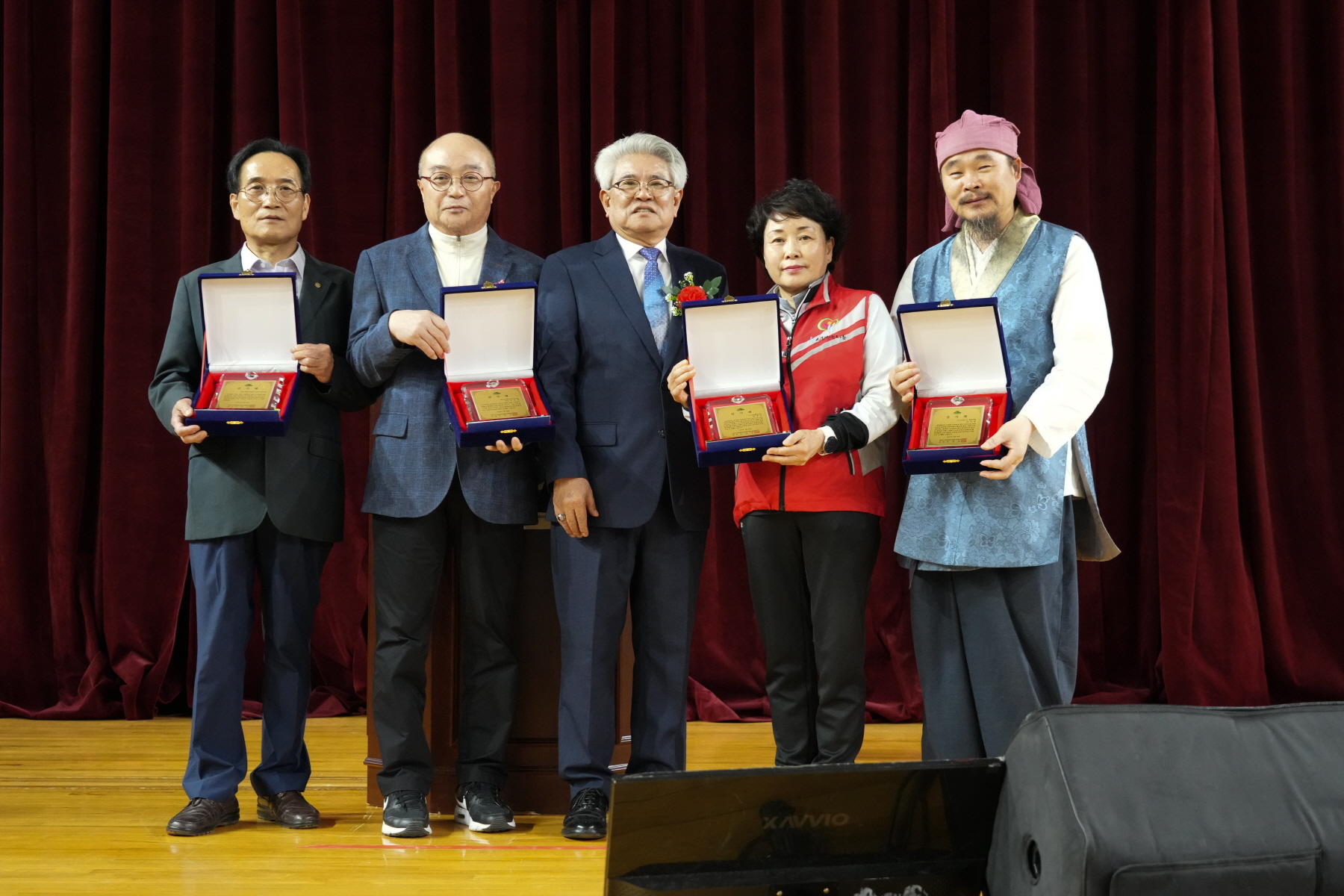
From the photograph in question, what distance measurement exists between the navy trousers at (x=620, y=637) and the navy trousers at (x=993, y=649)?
572 millimetres

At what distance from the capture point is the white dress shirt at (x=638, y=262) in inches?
102

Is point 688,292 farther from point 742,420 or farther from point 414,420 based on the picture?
point 414,420

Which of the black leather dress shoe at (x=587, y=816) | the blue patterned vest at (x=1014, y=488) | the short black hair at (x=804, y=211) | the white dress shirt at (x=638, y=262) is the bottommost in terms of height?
the black leather dress shoe at (x=587, y=816)

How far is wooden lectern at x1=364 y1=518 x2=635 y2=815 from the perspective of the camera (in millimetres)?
2668

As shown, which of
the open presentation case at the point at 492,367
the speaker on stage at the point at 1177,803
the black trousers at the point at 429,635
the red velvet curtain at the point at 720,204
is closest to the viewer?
the speaker on stage at the point at 1177,803

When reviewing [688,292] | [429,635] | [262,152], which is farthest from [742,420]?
[262,152]

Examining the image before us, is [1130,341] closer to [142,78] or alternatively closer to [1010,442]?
[1010,442]

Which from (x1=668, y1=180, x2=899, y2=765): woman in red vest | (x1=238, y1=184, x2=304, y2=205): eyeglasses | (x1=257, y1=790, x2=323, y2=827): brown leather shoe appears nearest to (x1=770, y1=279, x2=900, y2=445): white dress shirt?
(x1=668, y1=180, x2=899, y2=765): woman in red vest

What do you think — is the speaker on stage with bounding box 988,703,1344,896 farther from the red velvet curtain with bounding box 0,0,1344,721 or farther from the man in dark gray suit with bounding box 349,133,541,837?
the red velvet curtain with bounding box 0,0,1344,721

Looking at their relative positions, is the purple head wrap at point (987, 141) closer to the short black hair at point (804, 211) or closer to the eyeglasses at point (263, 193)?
the short black hair at point (804, 211)

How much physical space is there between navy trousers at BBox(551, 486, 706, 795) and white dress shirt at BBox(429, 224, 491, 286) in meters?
0.62

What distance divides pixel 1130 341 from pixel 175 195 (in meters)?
3.51

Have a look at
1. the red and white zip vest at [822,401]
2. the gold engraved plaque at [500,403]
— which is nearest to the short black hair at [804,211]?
the red and white zip vest at [822,401]

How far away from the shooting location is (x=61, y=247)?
13.8 feet
